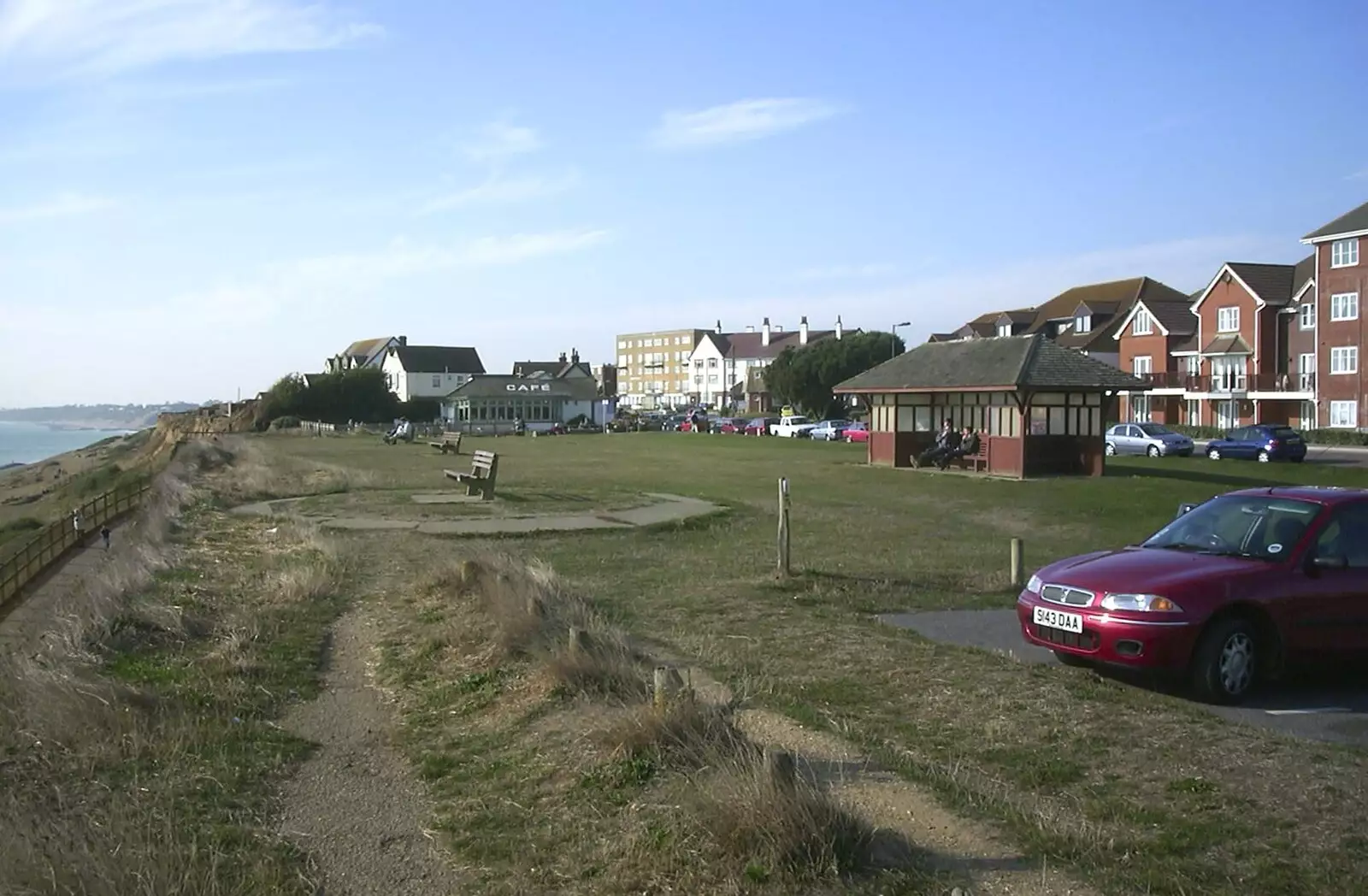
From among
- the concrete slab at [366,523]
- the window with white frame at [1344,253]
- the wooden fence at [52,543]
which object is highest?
the window with white frame at [1344,253]

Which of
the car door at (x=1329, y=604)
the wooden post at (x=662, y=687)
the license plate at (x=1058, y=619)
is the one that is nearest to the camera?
the wooden post at (x=662, y=687)

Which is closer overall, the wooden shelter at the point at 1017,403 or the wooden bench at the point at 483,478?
the wooden bench at the point at 483,478

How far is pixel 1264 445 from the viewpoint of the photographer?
44.1m

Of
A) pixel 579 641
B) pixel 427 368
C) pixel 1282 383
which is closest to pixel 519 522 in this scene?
pixel 579 641

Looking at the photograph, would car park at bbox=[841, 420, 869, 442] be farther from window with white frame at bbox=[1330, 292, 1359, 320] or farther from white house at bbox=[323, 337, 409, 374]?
white house at bbox=[323, 337, 409, 374]

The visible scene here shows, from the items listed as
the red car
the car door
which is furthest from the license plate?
the car door

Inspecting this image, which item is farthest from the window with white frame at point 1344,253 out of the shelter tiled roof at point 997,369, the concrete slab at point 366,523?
the concrete slab at point 366,523

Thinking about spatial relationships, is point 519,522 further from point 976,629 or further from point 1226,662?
point 1226,662

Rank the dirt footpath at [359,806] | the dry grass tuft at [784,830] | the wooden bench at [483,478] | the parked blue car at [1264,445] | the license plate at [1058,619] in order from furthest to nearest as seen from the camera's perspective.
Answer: the parked blue car at [1264,445] < the wooden bench at [483,478] < the license plate at [1058,619] < the dirt footpath at [359,806] < the dry grass tuft at [784,830]

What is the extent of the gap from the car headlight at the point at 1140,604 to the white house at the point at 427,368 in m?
115

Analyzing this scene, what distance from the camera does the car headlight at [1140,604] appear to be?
26.8 feet

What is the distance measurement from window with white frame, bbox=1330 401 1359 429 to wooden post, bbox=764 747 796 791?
60.3 metres

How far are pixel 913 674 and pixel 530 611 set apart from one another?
3.05 meters

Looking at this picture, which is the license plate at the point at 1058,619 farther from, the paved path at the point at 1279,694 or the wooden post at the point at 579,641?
the wooden post at the point at 579,641
